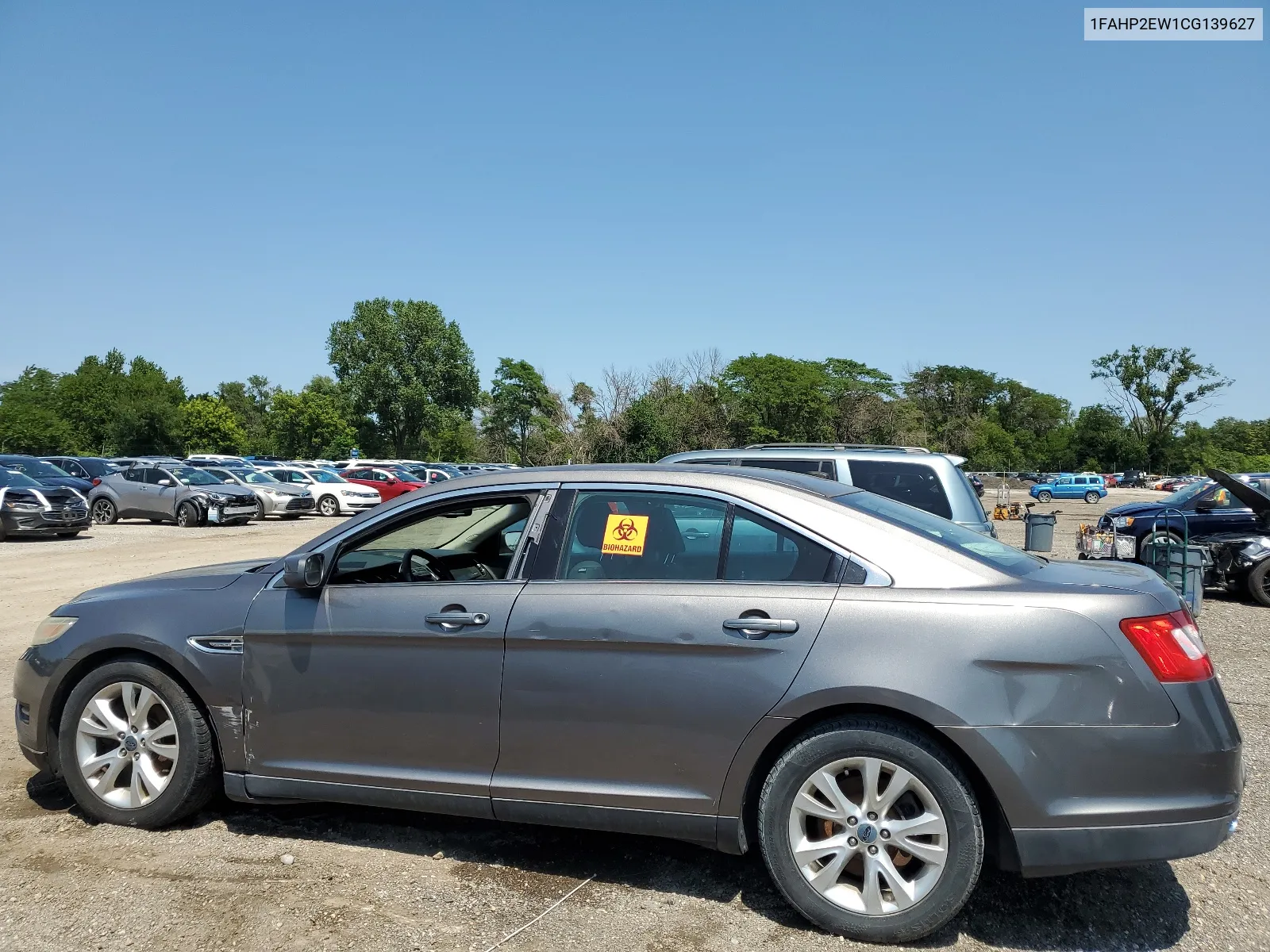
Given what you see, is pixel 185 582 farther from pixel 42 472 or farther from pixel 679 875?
pixel 42 472

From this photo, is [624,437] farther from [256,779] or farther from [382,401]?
[256,779]

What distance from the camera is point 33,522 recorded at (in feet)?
61.8

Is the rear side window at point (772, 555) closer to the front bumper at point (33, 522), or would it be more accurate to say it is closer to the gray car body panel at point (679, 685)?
the gray car body panel at point (679, 685)

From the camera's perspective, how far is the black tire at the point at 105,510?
24344 millimetres

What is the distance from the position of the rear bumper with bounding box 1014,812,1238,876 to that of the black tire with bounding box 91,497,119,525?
26.3 meters

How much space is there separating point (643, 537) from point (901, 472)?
15.4ft

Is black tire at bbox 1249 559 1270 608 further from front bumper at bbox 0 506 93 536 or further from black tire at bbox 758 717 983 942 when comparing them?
front bumper at bbox 0 506 93 536

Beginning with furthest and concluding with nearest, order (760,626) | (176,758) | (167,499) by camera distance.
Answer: (167,499), (176,758), (760,626)

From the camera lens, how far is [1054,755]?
299cm

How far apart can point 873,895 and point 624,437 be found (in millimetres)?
44745

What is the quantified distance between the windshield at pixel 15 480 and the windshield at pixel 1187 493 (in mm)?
22230

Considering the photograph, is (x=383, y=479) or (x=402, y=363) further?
(x=402, y=363)

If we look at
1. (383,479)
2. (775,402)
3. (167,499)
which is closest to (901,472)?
(167,499)

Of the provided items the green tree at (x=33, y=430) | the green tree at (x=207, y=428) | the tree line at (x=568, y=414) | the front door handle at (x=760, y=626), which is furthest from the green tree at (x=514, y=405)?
the front door handle at (x=760, y=626)
